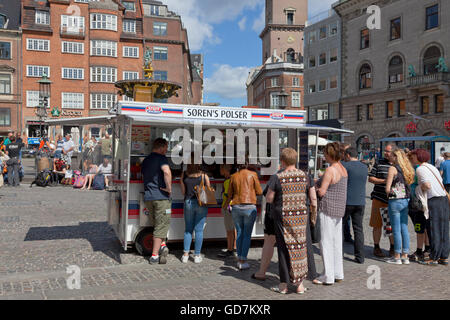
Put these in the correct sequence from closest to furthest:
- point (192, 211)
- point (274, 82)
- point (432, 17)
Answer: point (192, 211) → point (432, 17) → point (274, 82)

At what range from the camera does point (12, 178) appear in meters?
18.2

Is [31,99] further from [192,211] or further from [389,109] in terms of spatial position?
[192,211]

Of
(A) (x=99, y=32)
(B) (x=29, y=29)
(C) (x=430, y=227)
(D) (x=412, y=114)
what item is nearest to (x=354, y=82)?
(D) (x=412, y=114)

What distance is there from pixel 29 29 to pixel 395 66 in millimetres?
37619

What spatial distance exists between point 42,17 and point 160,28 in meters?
13.2

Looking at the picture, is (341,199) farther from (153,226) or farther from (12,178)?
(12,178)

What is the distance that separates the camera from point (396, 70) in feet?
131

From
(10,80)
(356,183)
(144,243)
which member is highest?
(10,80)

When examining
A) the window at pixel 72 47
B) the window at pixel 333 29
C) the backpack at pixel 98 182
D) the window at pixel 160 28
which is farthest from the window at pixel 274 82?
the backpack at pixel 98 182

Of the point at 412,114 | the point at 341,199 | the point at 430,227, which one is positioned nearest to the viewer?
the point at 341,199

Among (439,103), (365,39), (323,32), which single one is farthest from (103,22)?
(439,103)

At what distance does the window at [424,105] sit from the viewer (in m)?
36.8

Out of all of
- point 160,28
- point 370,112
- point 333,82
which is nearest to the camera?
point 370,112

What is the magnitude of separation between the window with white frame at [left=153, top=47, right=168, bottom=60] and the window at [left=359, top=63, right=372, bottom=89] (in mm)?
23140
